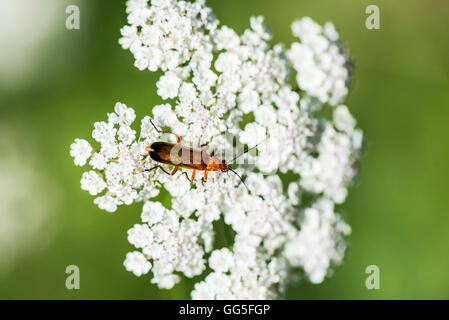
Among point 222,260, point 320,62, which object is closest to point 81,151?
point 222,260

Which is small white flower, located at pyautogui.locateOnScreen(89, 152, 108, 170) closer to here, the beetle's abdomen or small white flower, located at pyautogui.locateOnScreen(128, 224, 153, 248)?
the beetle's abdomen

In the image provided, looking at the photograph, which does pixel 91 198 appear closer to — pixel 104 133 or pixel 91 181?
pixel 91 181

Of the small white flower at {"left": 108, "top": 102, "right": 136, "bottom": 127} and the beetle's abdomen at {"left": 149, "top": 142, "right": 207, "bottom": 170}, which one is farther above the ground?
the small white flower at {"left": 108, "top": 102, "right": 136, "bottom": 127}

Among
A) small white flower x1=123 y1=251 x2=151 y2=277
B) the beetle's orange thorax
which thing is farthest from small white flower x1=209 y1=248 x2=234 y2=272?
the beetle's orange thorax

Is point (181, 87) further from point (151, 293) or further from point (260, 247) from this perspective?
point (151, 293)

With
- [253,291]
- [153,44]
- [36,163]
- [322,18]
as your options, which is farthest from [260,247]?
[322,18]

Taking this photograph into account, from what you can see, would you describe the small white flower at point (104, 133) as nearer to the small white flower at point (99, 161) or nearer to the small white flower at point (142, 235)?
the small white flower at point (99, 161)
